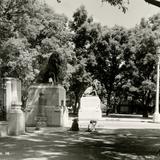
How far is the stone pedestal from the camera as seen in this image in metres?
16.0

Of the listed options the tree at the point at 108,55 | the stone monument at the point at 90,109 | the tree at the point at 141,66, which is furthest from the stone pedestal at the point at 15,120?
the tree at the point at 108,55

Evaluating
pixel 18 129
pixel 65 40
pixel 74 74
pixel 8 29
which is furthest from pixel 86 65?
A: pixel 18 129

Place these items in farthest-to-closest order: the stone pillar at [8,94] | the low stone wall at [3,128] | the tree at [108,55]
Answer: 1. the tree at [108,55]
2. the stone pillar at [8,94]
3. the low stone wall at [3,128]

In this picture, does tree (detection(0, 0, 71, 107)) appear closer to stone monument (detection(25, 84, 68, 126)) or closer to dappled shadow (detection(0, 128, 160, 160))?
stone monument (detection(25, 84, 68, 126))

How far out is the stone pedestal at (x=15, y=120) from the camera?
16031 millimetres

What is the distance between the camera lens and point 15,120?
52.9ft

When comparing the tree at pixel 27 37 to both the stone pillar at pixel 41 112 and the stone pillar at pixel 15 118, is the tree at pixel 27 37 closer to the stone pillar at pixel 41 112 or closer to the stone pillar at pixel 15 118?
the stone pillar at pixel 41 112

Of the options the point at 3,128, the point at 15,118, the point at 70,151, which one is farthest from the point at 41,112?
the point at 70,151

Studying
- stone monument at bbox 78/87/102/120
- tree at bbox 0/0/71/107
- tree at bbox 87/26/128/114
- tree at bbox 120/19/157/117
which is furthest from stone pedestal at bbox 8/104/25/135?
tree at bbox 87/26/128/114

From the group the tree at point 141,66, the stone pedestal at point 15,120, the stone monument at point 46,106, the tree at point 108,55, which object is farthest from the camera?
the tree at point 108,55

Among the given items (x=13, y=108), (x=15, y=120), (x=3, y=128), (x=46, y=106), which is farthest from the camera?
(x=46, y=106)

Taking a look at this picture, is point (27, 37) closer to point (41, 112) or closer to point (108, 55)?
point (41, 112)

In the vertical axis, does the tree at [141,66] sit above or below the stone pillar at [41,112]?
above

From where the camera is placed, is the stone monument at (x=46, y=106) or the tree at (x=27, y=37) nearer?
the stone monument at (x=46, y=106)
